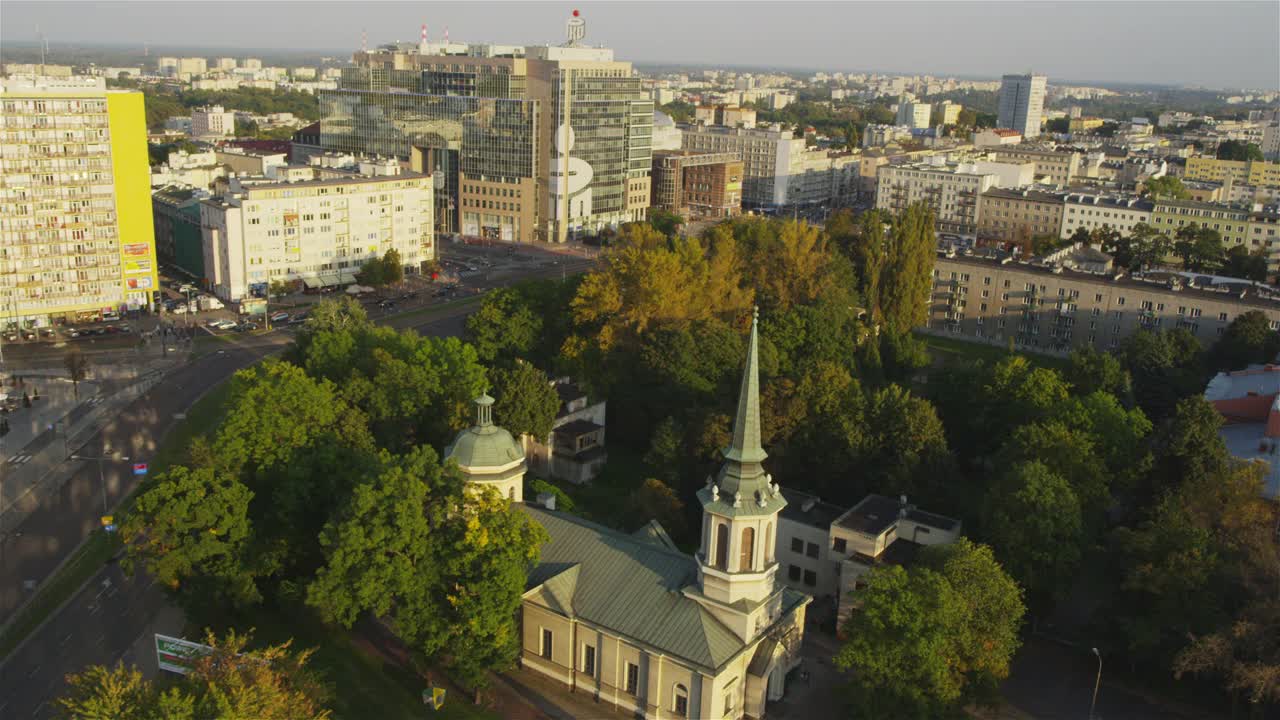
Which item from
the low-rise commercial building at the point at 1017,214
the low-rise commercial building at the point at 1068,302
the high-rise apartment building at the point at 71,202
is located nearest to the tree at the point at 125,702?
the high-rise apartment building at the point at 71,202

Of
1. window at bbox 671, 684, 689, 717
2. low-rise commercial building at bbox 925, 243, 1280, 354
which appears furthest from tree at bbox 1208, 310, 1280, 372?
window at bbox 671, 684, 689, 717

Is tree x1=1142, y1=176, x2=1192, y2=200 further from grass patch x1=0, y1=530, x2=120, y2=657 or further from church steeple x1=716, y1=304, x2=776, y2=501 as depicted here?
grass patch x1=0, y1=530, x2=120, y2=657

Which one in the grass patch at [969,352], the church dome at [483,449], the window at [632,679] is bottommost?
the grass patch at [969,352]

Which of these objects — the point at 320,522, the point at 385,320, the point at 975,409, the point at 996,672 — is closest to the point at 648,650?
the point at 996,672

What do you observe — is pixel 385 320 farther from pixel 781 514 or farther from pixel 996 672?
pixel 996 672

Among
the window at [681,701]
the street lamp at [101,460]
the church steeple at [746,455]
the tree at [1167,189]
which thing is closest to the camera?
the church steeple at [746,455]

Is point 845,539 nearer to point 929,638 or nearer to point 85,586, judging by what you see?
point 929,638

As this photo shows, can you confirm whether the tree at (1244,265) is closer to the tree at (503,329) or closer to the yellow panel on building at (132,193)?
the tree at (503,329)
